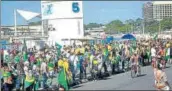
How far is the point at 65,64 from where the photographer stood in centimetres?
2123

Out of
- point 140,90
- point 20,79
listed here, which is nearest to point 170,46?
point 140,90

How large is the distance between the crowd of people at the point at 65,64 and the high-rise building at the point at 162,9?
5585 inches

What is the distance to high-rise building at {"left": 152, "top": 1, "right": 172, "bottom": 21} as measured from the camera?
6954 inches

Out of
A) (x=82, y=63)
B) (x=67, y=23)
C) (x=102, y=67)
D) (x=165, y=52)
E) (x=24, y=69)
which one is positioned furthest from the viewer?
(x=67, y=23)

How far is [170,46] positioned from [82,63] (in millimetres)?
13517

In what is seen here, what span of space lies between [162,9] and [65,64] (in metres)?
159

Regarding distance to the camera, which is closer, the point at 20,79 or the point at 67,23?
the point at 20,79

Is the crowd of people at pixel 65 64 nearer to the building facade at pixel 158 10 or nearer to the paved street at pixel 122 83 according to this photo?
the paved street at pixel 122 83

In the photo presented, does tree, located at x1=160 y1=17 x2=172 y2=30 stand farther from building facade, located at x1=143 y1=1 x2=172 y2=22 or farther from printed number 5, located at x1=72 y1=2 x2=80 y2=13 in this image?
printed number 5, located at x1=72 y1=2 x2=80 y2=13

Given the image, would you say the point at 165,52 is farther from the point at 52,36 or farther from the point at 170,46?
the point at 52,36

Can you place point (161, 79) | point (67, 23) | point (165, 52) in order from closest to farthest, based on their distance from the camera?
point (161, 79) < point (165, 52) < point (67, 23)

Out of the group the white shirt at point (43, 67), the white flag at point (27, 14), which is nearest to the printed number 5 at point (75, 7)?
the white flag at point (27, 14)

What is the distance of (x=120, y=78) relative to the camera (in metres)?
26.7

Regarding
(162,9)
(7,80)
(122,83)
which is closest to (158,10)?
(162,9)
